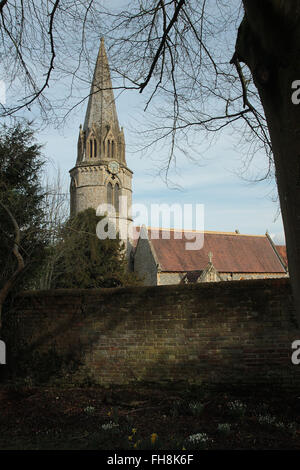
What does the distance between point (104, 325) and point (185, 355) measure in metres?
1.77

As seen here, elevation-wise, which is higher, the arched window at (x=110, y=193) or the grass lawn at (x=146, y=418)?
the arched window at (x=110, y=193)

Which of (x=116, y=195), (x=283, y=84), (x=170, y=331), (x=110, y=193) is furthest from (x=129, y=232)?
(x=283, y=84)

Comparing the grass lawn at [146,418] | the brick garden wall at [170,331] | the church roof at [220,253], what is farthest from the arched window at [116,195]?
the grass lawn at [146,418]

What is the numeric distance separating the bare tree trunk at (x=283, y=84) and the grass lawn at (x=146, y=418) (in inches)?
110

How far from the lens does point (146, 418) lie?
19.2ft

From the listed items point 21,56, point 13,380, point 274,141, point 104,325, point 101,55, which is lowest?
point 13,380

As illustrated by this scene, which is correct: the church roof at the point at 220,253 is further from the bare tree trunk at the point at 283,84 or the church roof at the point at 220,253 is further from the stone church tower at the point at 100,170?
the bare tree trunk at the point at 283,84

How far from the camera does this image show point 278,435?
4.80m

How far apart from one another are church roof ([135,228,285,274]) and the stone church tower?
5560 millimetres

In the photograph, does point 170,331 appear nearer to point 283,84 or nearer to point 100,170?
point 283,84

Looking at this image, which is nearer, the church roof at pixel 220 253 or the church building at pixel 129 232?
the church roof at pixel 220 253

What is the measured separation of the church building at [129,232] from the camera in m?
39.0
